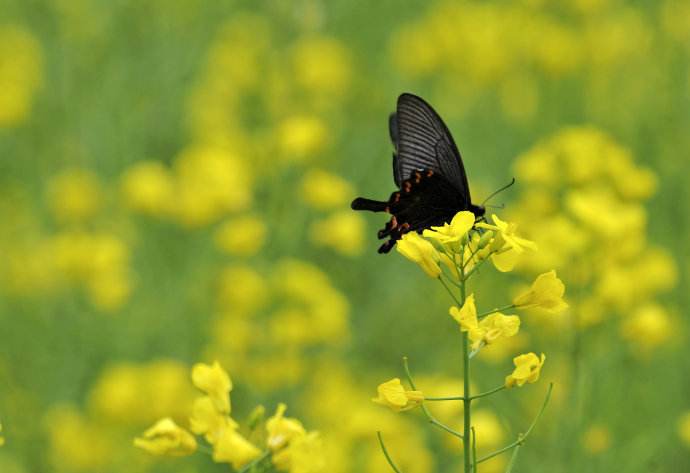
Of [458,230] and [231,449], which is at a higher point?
[458,230]

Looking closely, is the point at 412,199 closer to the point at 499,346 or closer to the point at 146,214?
the point at 499,346

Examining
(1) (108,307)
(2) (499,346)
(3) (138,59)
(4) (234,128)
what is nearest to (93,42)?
(3) (138,59)

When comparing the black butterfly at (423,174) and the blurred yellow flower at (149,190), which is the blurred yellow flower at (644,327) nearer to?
the black butterfly at (423,174)

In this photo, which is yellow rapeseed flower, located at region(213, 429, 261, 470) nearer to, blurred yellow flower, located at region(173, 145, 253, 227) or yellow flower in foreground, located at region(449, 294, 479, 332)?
yellow flower in foreground, located at region(449, 294, 479, 332)

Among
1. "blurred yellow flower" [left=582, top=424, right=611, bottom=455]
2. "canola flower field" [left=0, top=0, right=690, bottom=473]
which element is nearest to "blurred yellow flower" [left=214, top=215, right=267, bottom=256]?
"canola flower field" [left=0, top=0, right=690, bottom=473]

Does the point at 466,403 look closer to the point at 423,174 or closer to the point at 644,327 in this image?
the point at 423,174

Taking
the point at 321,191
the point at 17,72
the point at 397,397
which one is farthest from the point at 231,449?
the point at 17,72
